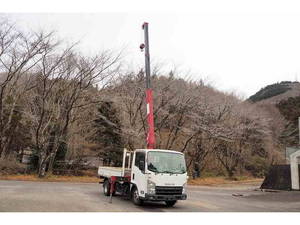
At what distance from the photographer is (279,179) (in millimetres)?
23406

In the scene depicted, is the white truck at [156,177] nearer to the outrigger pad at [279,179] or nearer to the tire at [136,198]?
the tire at [136,198]

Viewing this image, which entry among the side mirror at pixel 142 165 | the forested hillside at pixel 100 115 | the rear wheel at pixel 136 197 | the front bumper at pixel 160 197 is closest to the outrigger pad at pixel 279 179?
the forested hillside at pixel 100 115

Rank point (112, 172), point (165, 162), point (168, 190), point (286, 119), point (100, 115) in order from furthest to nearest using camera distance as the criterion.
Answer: point (286, 119)
point (100, 115)
point (112, 172)
point (165, 162)
point (168, 190)

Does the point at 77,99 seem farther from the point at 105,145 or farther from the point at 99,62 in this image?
the point at 105,145

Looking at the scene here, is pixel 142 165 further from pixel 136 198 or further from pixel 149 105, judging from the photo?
pixel 149 105

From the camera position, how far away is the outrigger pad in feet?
74.4

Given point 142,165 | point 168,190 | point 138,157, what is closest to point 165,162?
point 142,165

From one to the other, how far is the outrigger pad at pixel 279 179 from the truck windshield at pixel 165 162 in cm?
1347

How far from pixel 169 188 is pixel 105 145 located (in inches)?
868

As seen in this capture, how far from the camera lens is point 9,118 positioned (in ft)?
85.9

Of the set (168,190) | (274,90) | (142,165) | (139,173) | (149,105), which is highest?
(274,90)

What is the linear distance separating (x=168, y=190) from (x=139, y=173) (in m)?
1.23

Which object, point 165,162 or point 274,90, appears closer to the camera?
point 165,162

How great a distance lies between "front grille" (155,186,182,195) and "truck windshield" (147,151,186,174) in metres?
0.56
